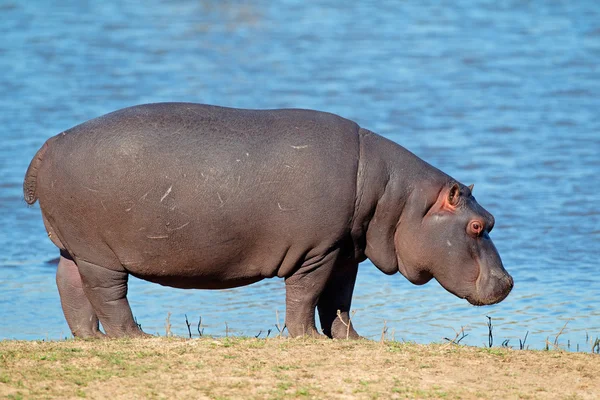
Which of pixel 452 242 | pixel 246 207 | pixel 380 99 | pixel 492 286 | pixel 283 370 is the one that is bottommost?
pixel 380 99

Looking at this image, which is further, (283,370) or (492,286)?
(492,286)

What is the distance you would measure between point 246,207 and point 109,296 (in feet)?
3.47

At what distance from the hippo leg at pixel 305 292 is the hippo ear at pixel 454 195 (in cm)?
79

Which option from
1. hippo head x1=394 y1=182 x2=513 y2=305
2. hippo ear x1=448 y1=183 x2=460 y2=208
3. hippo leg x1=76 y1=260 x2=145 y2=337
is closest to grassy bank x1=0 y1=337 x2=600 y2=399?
hippo leg x1=76 y1=260 x2=145 y2=337

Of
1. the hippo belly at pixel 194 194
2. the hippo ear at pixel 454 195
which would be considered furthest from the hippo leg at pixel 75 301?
the hippo ear at pixel 454 195

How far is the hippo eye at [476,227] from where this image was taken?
7.51 meters

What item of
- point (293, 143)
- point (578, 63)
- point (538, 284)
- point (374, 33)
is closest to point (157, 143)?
point (293, 143)

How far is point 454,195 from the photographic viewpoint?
748cm

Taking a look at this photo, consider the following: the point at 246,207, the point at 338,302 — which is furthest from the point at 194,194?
the point at 338,302

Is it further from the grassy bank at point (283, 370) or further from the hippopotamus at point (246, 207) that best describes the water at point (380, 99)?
the grassy bank at point (283, 370)

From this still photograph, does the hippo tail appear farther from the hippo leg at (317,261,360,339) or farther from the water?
the hippo leg at (317,261,360,339)

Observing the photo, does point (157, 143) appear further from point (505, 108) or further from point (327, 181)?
point (505, 108)

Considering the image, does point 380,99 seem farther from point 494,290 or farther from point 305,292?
point 305,292

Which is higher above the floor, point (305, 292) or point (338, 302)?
point (305, 292)
